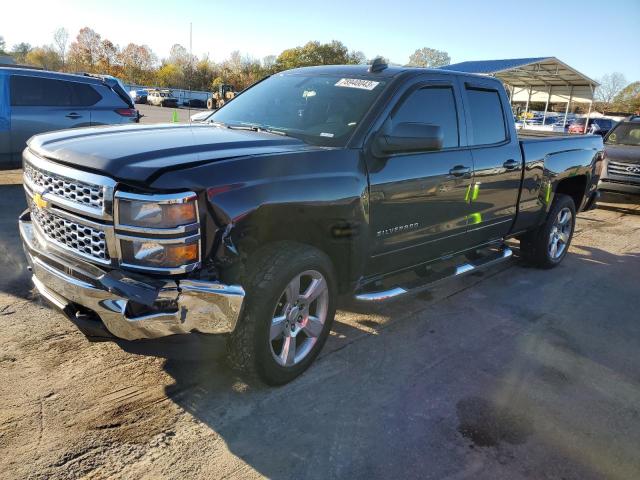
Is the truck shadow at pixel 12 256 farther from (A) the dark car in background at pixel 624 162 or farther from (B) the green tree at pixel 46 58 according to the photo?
(B) the green tree at pixel 46 58

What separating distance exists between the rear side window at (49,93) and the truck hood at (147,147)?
19.4 ft

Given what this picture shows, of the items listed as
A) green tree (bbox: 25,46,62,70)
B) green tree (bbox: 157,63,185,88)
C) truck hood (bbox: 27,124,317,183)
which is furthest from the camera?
green tree (bbox: 25,46,62,70)

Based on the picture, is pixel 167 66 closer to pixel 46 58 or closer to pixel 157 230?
pixel 46 58

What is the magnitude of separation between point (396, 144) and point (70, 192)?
200 centimetres

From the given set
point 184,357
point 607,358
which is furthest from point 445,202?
point 184,357

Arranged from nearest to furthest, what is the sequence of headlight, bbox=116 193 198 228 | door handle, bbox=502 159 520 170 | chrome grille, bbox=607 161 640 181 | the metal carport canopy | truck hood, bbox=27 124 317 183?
headlight, bbox=116 193 198 228
truck hood, bbox=27 124 317 183
door handle, bbox=502 159 520 170
chrome grille, bbox=607 161 640 181
the metal carport canopy

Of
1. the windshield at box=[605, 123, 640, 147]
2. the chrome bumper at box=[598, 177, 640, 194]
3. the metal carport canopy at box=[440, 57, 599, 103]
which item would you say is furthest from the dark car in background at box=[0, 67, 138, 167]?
the metal carport canopy at box=[440, 57, 599, 103]

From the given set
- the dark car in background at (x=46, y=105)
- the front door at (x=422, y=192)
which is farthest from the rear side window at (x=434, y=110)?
the dark car in background at (x=46, y=105)

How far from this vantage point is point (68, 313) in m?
2.78

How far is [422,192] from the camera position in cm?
384

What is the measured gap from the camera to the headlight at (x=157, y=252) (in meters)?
2.58

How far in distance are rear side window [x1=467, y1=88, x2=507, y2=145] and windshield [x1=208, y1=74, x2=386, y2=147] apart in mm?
1143

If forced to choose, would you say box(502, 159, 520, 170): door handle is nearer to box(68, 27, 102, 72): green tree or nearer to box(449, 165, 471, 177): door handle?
box(449, 165, 471, 177): door handle

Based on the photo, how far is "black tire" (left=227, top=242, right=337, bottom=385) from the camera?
2887 millimetres
